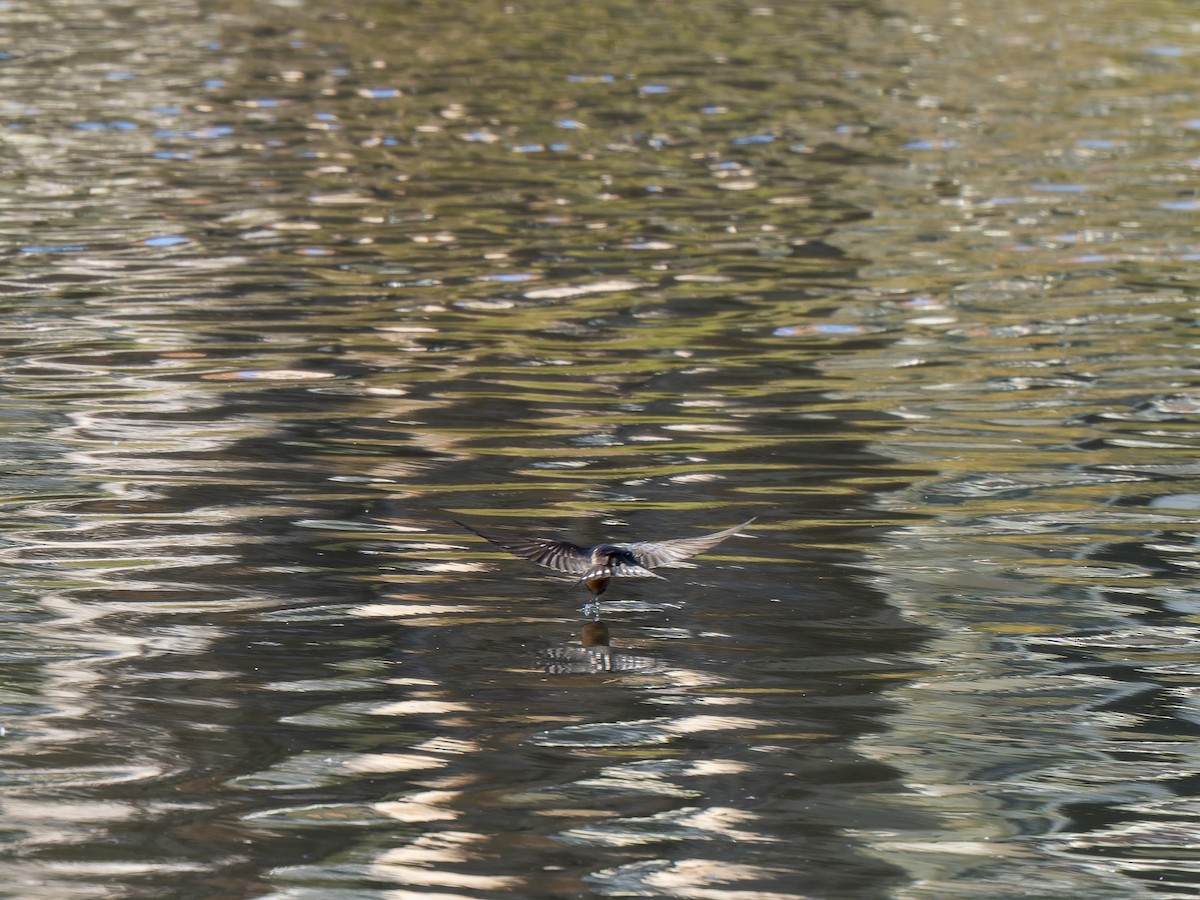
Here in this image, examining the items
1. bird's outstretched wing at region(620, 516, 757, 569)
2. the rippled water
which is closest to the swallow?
bird's outstretched wing at region(620, 516, 757, 569)

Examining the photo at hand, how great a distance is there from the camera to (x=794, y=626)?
762cm

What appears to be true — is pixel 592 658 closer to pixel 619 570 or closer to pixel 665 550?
pixel 619 570

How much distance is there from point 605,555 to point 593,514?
166cm

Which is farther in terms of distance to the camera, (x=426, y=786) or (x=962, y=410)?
(x=962, y=410)

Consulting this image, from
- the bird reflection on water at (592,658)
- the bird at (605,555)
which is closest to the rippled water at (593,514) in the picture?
the bird reflection on water at (592,658)

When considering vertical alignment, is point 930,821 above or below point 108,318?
below

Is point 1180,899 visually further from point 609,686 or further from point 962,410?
point 962,410

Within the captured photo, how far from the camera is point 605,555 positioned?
23.4 ft

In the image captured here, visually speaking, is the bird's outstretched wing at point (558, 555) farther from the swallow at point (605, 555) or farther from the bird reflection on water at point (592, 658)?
the bird reflection on water at point (592, 658)

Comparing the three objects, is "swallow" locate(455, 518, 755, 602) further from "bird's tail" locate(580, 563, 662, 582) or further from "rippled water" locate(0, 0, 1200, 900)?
"rippled water" locate(0, 0, 1200, 900)

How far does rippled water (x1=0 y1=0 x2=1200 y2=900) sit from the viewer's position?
5.97 meters

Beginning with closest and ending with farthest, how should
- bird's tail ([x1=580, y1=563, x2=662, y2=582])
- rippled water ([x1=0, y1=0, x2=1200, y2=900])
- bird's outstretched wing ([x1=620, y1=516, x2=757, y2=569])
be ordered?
1. rippled water ([x1=0, y1=0, x2=1200, y2=900])
2. bird's tail ([x1=580, y1=563, x2=662, y2=582])
3. bird's outstretched wing ([x1=620, y1=516, x2=757, y2=569])

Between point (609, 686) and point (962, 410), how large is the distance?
4.53 meters

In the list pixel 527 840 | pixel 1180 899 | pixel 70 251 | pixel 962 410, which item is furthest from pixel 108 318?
pixel 1180 899
